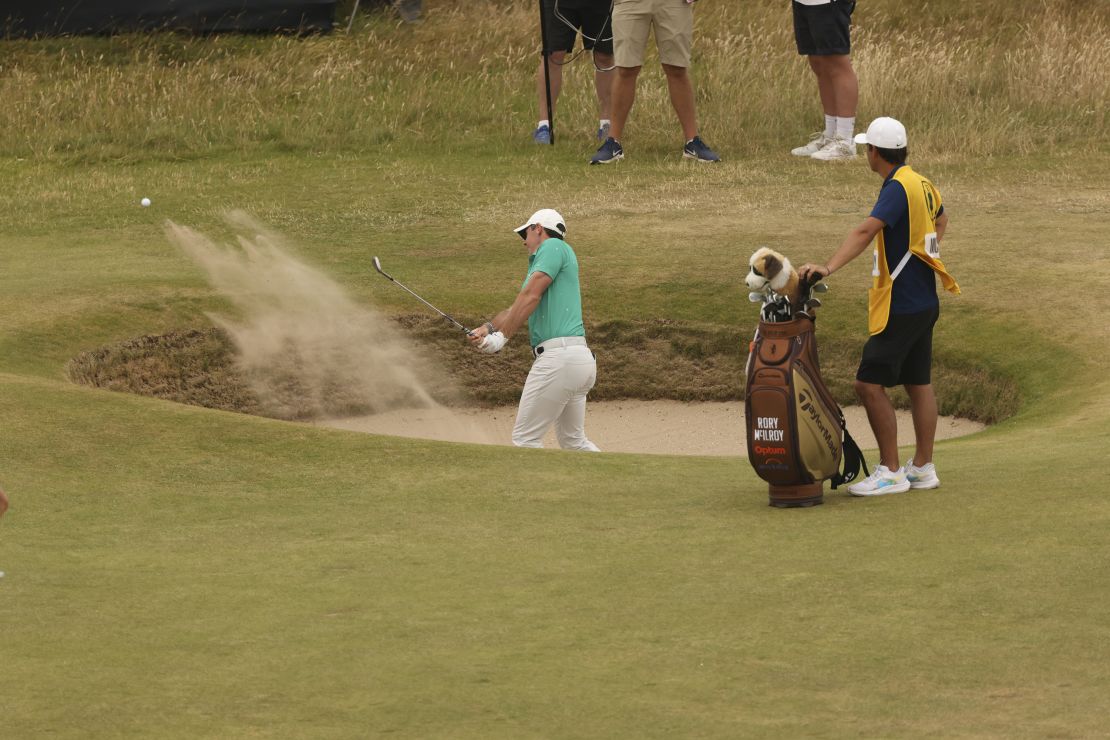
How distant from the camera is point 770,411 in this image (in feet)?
24.7

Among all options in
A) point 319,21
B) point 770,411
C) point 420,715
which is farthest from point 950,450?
point 319,21

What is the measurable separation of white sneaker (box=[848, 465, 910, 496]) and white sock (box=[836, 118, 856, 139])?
33.9 feet

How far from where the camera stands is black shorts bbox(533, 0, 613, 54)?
61.4 ft

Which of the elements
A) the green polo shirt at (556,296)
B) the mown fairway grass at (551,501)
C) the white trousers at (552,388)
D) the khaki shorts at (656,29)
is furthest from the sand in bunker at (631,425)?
the khaki shorts at (656,29)

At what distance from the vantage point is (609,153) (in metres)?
18.1

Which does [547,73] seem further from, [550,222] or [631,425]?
[550,222]

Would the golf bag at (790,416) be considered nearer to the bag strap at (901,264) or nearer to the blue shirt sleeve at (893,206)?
the bag strap at (901,264)

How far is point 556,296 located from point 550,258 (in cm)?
26

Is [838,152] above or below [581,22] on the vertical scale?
below

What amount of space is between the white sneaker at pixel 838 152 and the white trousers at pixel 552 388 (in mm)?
7928

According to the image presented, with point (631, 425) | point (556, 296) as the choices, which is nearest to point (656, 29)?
point (631, 425)

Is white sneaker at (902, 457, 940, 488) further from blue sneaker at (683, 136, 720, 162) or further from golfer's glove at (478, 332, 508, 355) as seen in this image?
blue sneaker at (683, 136, 720, 162)

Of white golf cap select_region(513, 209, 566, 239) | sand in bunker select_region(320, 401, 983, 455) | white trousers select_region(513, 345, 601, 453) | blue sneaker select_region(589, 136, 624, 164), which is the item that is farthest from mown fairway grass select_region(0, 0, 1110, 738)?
white golf cap select_region(513, 209, 566, 239)

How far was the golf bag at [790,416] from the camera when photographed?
24.6 feet
